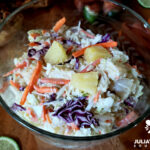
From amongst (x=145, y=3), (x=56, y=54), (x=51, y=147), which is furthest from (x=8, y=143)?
(x=145, y=3)

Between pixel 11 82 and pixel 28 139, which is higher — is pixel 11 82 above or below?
above

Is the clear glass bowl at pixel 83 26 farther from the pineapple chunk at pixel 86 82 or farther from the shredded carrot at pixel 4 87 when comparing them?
the pineapple chunk at pixel 86 82

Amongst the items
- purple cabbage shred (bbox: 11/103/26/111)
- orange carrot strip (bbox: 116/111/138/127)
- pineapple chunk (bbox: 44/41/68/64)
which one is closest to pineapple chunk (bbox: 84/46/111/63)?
pineapple chunk (bbox: 44/41/68/64)

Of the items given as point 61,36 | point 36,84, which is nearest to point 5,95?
point 36,84

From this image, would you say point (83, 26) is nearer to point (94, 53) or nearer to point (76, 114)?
point (94, 53)

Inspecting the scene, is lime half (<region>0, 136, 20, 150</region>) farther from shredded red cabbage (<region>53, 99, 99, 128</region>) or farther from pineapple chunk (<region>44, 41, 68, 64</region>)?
pineapple chunk (<region>44, 41, 68, 64</region>)

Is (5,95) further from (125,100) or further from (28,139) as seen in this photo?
(125,100)
